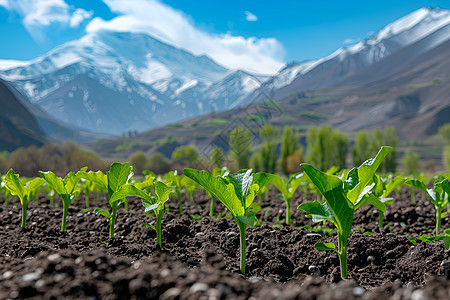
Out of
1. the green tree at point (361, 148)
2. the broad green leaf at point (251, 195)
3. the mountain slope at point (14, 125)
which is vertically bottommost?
the broad green leaf at point (251, 195)

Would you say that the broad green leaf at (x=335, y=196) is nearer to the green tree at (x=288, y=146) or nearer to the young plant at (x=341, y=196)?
the young plant at (x=341, y=196)

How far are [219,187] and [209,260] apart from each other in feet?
2.11

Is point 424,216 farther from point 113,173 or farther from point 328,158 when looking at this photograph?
point 328,158

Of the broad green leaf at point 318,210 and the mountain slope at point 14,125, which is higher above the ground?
the mountain slope at point 14,125

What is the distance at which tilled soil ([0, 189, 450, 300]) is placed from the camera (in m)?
1.61

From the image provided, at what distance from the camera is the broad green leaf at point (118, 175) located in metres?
3.39

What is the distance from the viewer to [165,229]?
3.54m

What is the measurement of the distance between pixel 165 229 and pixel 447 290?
255 centimetres

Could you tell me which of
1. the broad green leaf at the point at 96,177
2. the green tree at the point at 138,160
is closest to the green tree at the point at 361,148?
the green tree at the point at 138,160

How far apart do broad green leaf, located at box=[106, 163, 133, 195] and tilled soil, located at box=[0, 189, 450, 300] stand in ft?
1.67

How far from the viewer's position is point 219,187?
2543mm

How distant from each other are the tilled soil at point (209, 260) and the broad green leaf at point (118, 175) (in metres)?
0.51

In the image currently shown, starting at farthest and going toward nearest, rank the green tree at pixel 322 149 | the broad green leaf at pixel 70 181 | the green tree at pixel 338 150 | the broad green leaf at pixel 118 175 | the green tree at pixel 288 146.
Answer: the green tree at pixel 338 150 < the green tree at pixel 322 149 < the green tree at pixel 288 146 < the broad green leaf at pixel 70 181 < the broad green leaf at pixel 118 175

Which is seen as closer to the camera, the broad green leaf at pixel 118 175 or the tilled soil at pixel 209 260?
the tilled soil at pixel 209 260
